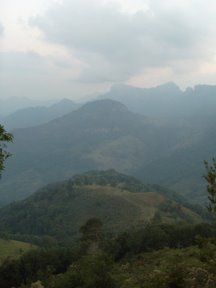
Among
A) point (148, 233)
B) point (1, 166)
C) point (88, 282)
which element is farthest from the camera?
point (148, 233)

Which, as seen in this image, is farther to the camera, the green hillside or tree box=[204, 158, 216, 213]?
the green hillside

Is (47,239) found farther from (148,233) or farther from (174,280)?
(174,280)

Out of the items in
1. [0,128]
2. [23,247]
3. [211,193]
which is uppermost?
[0,128]

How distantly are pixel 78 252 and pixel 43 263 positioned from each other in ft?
28.2

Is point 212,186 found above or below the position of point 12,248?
above

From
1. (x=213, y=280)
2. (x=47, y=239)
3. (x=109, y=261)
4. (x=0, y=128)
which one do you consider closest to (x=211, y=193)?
(x=213, y=280)

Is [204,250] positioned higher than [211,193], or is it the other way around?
[211,193]

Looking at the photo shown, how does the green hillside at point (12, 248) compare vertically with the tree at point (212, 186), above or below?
below

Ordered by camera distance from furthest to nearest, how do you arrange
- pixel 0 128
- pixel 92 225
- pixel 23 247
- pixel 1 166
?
pixel 23 247 < pixel 92 225 < pixel 1 166 < pixel 0 128

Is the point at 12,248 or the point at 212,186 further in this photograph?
the point at 12,248

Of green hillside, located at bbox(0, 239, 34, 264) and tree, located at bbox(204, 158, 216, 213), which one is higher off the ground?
tree, located at bbox(204, 158, 216, 213)

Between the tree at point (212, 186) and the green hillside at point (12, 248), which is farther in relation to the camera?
the green hillside at point (12, 248)

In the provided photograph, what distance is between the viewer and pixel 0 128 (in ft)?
81.5

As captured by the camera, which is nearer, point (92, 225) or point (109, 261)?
point (109, 261)
